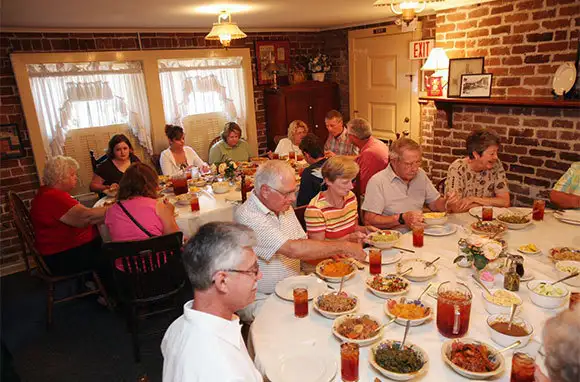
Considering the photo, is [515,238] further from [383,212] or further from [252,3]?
[252,3]

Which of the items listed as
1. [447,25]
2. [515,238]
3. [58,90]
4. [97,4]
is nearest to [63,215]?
[97,4]

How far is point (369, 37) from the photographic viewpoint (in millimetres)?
5516

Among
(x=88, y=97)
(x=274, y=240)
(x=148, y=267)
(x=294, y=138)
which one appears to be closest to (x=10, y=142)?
(x=88, y=97)

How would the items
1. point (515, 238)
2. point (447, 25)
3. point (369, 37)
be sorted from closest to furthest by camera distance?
point (515, 238) < point (447, 25) < point (369, 37)

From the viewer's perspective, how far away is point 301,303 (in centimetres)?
164

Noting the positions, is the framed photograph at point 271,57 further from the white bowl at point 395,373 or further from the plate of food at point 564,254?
the white bowl at point 395,373

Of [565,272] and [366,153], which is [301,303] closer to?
[565,272]

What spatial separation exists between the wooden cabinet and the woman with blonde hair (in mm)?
513

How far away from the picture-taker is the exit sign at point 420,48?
4.68 meters

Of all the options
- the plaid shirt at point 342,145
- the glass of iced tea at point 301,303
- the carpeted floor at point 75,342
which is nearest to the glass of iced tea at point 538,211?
the glass of iced tea at point 301,303

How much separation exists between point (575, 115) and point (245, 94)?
3805 mm

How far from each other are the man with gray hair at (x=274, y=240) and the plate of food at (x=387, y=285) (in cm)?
23

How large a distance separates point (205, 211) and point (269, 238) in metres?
1.32

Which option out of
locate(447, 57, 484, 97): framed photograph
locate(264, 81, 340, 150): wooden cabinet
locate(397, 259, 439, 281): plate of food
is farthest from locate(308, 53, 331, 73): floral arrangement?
locate(397, 259, 439, 281): plate of food
